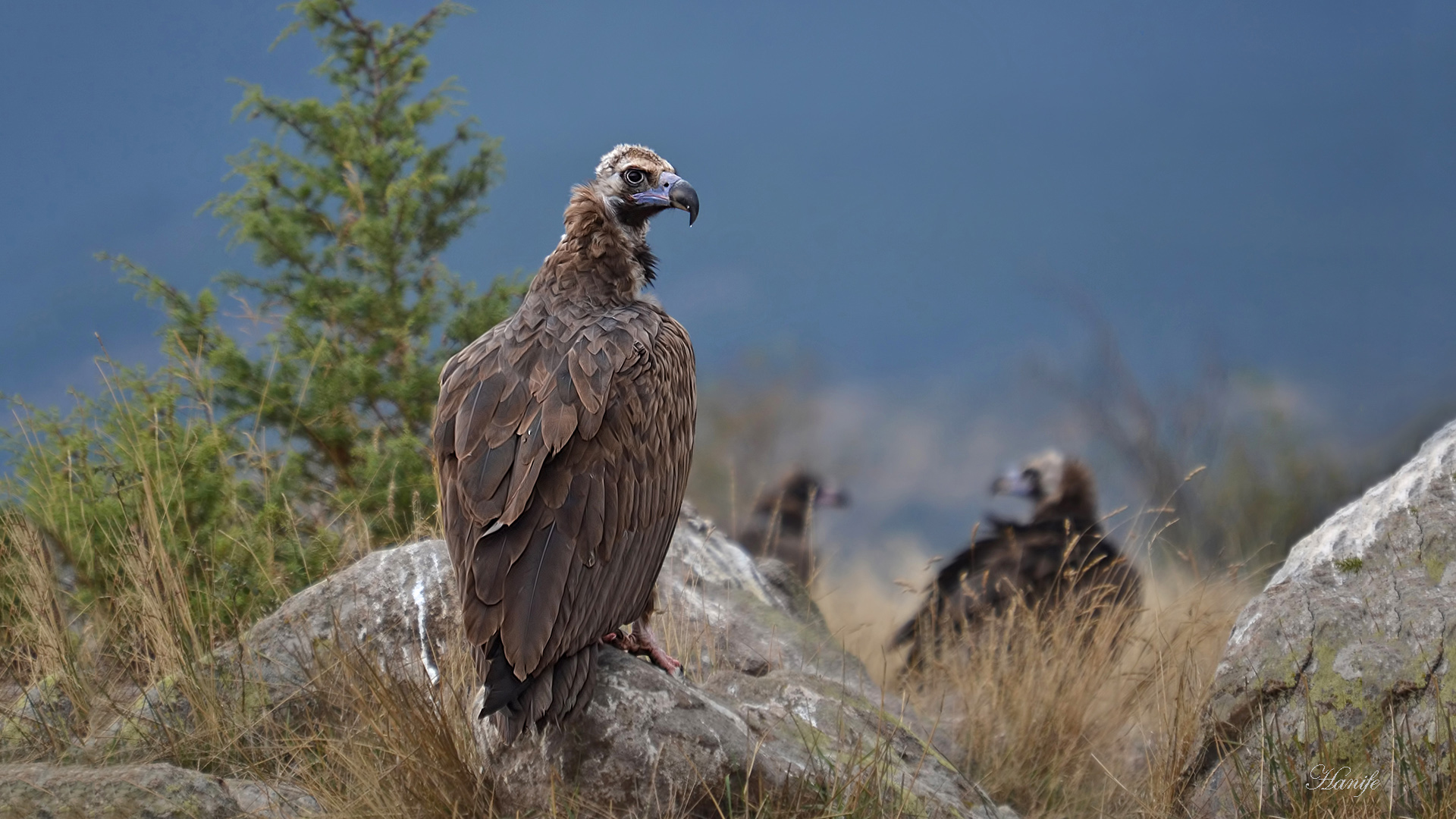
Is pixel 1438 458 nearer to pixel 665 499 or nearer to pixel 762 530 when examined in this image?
pixel 665 499

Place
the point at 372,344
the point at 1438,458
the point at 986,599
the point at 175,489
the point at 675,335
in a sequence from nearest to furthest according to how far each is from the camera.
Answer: the point at 675,335, the point at 1438,458, the point at 175,489, the point at 372,344, the point at 986,599

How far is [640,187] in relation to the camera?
507 centimetres

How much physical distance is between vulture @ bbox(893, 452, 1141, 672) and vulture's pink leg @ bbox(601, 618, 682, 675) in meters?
3.47

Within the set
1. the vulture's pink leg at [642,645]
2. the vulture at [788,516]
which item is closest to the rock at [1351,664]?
the vulture's pink leg at [642,645]

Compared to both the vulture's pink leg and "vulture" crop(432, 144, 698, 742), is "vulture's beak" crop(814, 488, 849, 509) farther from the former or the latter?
the vulture's pink leg

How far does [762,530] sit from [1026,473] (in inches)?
94.2

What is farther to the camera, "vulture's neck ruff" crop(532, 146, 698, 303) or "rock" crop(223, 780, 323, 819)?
"vulture's neck ruff" crop(532, 146, 698, 303)

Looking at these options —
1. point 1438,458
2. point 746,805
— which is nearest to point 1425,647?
point 1438,458

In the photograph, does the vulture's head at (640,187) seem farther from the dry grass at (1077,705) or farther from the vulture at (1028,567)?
the vulture at (1028,567)

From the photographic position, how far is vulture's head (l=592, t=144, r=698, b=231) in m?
5.00

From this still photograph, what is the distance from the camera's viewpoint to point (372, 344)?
7.90 meters

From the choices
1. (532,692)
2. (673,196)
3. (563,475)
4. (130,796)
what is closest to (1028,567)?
(673,196)

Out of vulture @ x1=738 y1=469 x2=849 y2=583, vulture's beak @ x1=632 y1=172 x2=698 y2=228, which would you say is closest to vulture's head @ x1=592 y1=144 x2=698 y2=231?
vulture's beak @ x1=632 y1=172 x2=698 y2=228

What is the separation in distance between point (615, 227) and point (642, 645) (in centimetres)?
160
